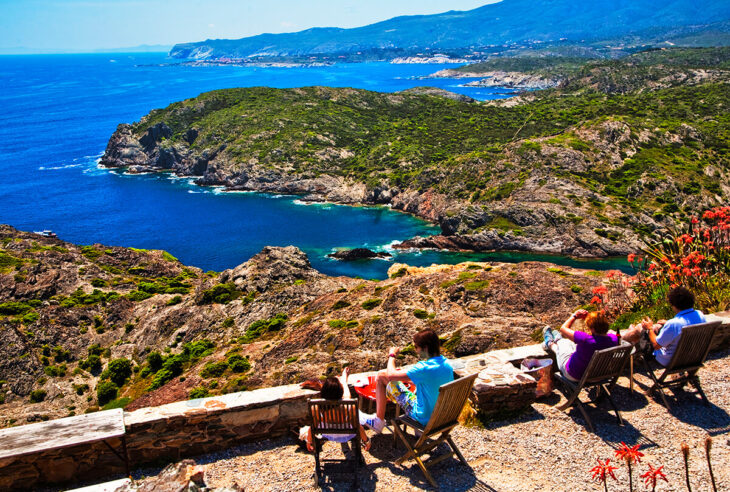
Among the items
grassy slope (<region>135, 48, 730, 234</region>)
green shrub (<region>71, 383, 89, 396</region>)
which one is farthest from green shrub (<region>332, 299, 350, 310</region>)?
grassy slope (<region>135, 48, 730, 234</region>)

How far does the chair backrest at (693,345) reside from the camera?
29.2 ft

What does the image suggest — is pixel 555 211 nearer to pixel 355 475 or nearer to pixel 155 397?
pixel 155 397

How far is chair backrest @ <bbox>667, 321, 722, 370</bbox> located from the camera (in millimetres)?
8892

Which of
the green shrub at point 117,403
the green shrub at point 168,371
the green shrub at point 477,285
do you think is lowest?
the green shrub at point 117,403

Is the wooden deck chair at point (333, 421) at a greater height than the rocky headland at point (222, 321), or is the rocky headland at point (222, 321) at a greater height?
the wooden deck chair at point (333, 421)

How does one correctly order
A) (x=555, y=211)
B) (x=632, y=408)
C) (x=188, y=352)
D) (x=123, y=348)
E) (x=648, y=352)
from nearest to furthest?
1. (x=632, y=408)
2. (x=648, y=352)
3. (x=188, y=352)
4. (x=123, y=348)
5. (x=555, y=211)

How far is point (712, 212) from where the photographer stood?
13.3 meters

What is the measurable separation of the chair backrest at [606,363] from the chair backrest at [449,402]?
2.35 meters

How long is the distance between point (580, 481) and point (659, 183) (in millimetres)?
82846

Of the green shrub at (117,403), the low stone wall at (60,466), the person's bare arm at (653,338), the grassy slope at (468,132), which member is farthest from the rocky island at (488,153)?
the low stone wall at (60,466)

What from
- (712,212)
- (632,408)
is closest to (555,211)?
(712,212)

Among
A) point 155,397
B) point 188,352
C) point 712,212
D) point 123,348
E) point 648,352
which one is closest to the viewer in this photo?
point 648,352

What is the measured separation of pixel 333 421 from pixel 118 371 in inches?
1097

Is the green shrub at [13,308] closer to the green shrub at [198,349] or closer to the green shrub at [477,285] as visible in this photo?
the green shrub at [198,349]
